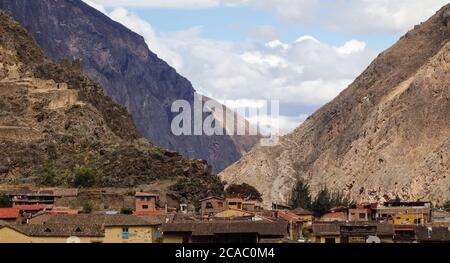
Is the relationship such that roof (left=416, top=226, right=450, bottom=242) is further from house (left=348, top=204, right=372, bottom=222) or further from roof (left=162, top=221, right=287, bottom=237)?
house (left=348, top=204, right=372, bottom=222)

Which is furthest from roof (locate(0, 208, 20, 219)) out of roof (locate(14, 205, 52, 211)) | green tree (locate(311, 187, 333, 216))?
green tree (locate(311, 187, 333, 216))

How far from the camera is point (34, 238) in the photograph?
56531 millimetres

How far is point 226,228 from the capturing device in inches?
2334

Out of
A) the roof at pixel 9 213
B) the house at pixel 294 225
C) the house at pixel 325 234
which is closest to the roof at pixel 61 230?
the house at pixel 325 234

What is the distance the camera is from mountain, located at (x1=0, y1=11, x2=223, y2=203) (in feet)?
390

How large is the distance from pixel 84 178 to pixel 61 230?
56578 millimetres

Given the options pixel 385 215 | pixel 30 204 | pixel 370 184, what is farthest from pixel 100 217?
pixel 370 184

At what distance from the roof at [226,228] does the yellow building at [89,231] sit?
1.57m

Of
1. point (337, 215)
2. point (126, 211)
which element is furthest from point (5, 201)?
point (337, 215)

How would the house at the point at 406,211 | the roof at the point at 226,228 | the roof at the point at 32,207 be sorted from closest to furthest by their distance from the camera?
the roof at the point at 226,228, the roof at the point at 32,207, the house at the point at 406,211

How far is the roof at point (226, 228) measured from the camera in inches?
2323

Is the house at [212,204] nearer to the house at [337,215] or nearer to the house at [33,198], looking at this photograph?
the house at [337,215]

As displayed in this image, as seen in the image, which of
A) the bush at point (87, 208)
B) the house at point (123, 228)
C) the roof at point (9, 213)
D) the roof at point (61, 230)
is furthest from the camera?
the bush at point (87, 208)
